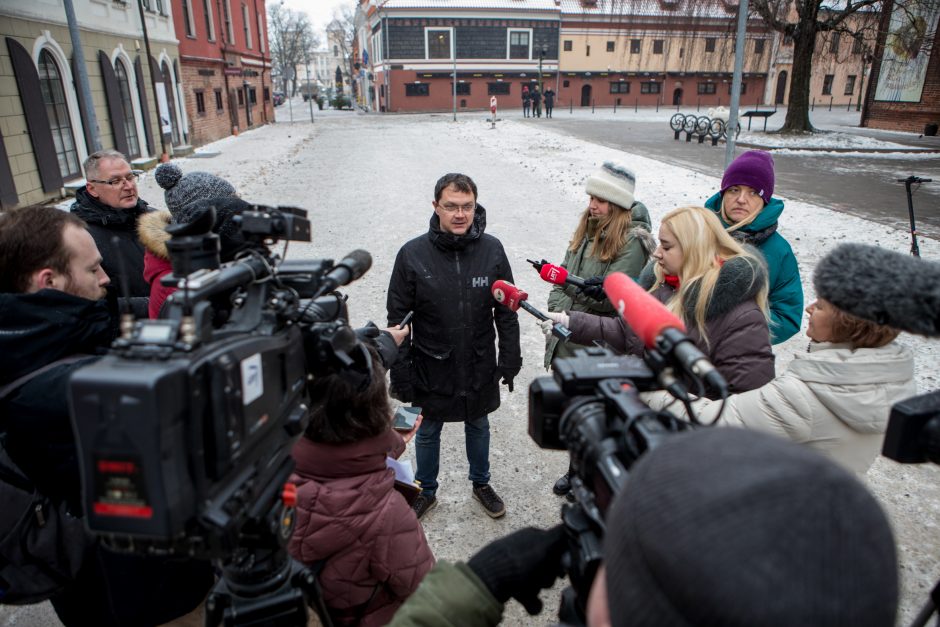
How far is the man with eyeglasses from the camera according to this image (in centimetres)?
332

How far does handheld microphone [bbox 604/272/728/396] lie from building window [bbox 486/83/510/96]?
50782mm

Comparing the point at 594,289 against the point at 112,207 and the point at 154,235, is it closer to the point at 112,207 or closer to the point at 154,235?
the point at 154,235

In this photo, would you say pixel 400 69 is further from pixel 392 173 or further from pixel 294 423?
pixel 294 423

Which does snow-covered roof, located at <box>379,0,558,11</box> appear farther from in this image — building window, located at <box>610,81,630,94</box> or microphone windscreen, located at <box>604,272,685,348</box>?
microphone windscreen, located at <box>604,272,685,348</box>

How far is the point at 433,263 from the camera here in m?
2.98

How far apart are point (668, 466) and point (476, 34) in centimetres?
5164

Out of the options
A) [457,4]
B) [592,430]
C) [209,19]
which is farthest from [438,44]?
[592,430]

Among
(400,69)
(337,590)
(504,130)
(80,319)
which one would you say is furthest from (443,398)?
(400,69)

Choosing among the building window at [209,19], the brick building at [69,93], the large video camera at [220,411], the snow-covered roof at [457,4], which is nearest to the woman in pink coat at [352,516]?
the large video camera at [220,411]

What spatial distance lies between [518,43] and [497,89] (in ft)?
13.3

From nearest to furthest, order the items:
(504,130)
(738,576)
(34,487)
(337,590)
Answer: (738,576) → (34,487) → (337,590) → (504,130)

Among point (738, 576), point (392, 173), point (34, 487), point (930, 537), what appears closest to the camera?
point (738, 576)

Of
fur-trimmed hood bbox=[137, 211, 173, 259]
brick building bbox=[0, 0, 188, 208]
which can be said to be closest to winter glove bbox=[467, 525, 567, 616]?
fur-trimmed hood bbox=[137, 211, 173, 259]

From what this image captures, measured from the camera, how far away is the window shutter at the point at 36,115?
10648 mm
